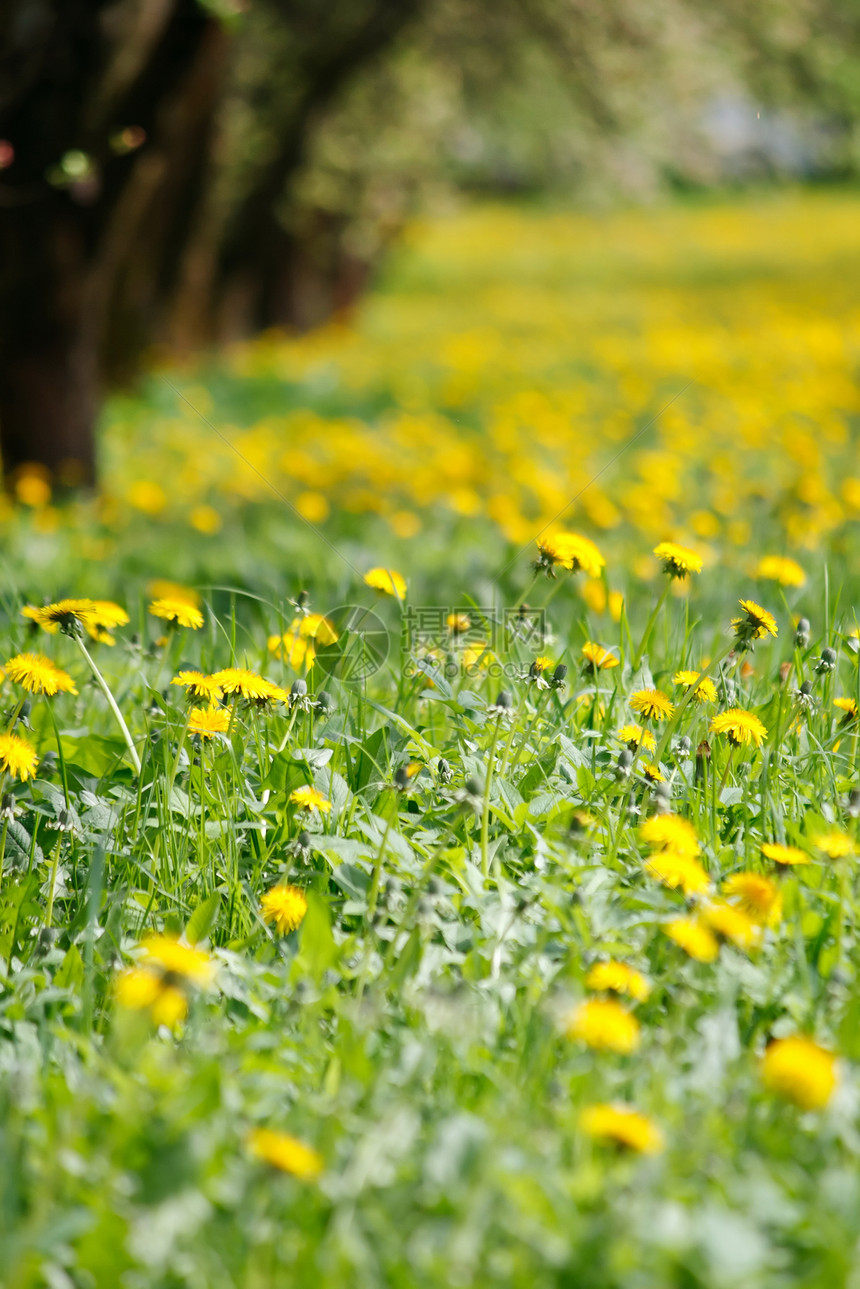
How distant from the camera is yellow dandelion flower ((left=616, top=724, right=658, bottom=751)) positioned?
2158 millimetres

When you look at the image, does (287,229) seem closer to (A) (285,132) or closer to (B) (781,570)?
(A) (285,132)

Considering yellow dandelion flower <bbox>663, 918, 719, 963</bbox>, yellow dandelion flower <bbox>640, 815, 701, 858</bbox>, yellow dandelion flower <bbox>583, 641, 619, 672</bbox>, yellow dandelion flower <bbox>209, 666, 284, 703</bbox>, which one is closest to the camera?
yellow dandelion flower <bbox>663, 918, 719, 963</bbox>

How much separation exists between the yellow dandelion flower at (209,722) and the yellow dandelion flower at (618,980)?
0.80m

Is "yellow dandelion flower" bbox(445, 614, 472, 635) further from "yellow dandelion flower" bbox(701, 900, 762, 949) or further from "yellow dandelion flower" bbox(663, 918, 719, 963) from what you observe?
"yellow dandelion flower" bbox(663, 918, 719, 963)

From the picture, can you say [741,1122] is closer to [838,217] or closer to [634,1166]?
[634,1166]

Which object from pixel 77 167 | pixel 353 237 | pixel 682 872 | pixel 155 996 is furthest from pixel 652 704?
pixel 353 237

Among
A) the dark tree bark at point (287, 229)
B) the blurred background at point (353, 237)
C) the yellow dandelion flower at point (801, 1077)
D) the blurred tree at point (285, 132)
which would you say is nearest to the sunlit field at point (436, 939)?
Answer: the yellow dandelion flower at point (801, 1077)

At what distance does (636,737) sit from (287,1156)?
119 centimetres

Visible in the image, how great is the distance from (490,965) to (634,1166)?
18.5 inches

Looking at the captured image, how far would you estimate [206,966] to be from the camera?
1.46 metres

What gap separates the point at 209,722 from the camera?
6.98 ft

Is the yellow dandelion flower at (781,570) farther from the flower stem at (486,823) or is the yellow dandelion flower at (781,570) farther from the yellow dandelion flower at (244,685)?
the yellow dandelion flower at (244,685)

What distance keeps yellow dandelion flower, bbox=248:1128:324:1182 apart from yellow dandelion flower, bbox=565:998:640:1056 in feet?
1.06

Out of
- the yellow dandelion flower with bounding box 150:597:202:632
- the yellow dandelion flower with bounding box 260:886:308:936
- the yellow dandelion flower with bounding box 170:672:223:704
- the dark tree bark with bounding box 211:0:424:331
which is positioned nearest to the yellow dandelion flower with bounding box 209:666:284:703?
the yellow dandelion flower with bounding box 170:672:223:704
